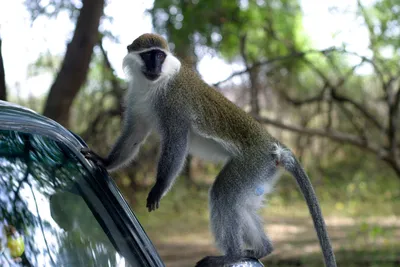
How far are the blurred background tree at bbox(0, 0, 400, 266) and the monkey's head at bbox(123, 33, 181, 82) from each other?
1.45 m

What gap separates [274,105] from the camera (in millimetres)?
12211

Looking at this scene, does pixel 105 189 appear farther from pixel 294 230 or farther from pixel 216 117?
pixel 294 230

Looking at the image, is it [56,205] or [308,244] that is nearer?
[56,205]

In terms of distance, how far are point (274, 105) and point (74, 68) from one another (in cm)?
748

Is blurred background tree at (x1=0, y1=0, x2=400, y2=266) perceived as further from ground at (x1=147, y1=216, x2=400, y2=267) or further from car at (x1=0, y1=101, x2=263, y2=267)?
car at (x1=0, y1=101, x2=263, y2=267)

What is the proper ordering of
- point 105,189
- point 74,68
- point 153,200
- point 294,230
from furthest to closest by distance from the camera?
1. point 294,230
2. point 74,68
3. point 153,200
4. point 105,189

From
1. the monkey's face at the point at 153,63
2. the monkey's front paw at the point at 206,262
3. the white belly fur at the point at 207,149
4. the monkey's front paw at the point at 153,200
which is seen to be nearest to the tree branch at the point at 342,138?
the white belly fur at the point at 207,149

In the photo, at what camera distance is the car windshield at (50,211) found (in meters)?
1.69

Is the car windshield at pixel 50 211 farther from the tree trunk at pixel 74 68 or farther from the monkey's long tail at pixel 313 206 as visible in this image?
the tree trunk at pixel 74 68

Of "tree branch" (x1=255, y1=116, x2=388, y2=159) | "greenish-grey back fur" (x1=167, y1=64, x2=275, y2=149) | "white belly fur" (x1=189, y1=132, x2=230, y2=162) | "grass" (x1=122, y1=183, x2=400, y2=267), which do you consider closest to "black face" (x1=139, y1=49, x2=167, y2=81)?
"greenish-grey back fur" (x1=167, y1=64, x2=275, y2=149)

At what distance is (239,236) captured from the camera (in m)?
3.42

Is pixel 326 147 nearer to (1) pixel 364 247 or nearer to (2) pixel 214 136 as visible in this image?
(1) pixel 364 247

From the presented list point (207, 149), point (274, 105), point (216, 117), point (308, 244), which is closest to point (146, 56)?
point (216, 117)

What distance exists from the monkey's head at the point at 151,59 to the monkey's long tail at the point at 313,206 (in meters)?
1.03
